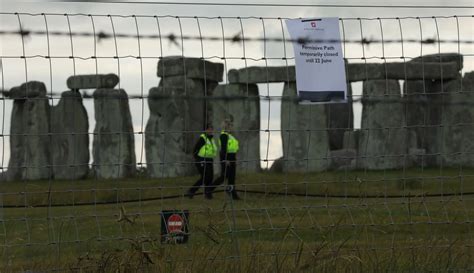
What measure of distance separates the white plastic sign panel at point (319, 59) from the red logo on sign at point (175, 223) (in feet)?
4.15

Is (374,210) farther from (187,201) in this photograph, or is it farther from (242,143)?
(242,143)

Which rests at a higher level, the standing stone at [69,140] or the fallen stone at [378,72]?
the fallen stone at [378,72]

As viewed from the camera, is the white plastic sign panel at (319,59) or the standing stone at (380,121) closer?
the white plastic sign panel at (319,59)

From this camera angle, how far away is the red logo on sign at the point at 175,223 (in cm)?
662

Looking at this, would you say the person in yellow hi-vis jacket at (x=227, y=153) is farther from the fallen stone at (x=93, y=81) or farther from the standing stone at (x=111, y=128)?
the fallen stone at (x=93, y=81)

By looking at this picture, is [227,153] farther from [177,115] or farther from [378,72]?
[378,72]

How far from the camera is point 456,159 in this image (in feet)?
75.7

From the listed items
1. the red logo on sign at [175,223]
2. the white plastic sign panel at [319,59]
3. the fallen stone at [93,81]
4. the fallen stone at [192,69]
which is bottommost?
the red logo on sign at [175,223]

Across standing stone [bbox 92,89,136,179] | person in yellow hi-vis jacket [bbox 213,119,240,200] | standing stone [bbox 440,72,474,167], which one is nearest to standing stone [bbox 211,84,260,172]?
standing stone [bbox 92,89,136,179]

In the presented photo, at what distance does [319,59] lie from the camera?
640 centimetres

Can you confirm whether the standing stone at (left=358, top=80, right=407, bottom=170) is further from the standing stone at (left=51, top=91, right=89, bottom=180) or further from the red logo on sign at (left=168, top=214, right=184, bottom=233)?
the red logo on sign at (left=168, top=214, right=184, bottom=233)

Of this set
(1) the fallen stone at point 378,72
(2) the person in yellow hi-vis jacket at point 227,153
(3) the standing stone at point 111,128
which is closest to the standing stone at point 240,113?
(1) the fallen stone at point 378,72


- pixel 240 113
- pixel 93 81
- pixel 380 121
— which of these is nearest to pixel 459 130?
pixel 380 121

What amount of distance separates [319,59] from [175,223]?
1.54 metres
